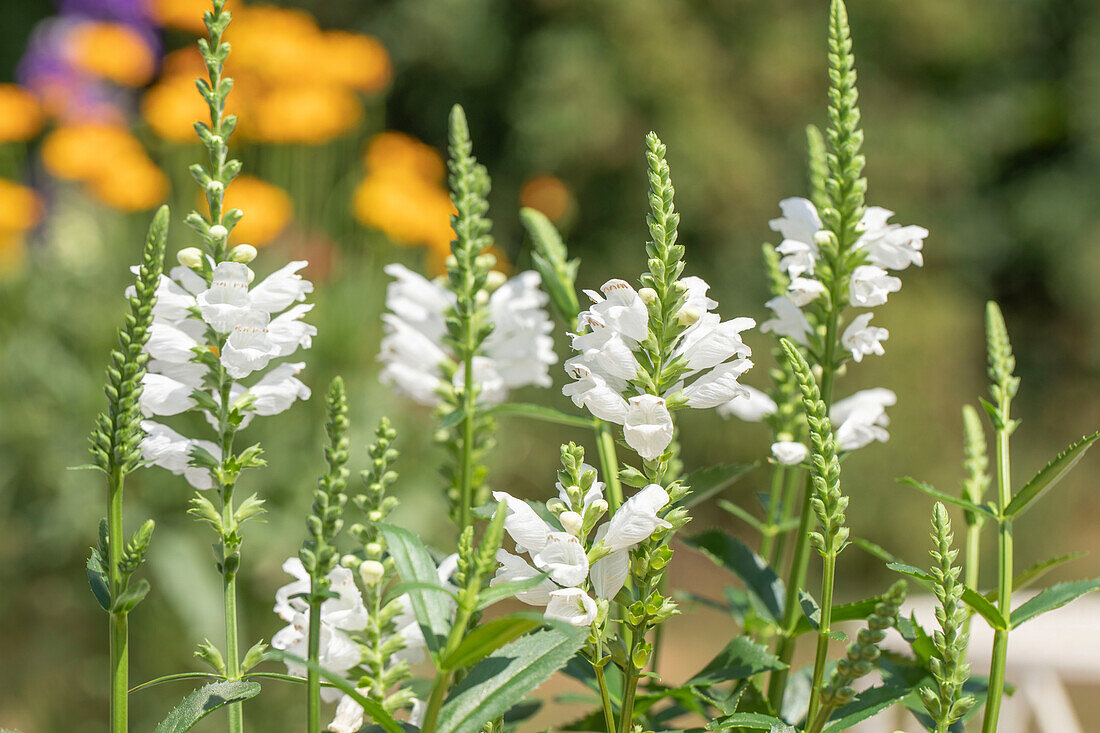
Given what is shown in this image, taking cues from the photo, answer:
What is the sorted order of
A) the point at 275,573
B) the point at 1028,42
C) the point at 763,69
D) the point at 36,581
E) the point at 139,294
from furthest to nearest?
the point at 1028,42, the point at 763,69, the point at 36,581, the point at 275,573, the point at 139,294

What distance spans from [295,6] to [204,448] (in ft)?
15.0

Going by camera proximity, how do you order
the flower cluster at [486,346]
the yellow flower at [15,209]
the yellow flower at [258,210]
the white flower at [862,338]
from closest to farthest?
the white flower at [862,338] < the flower cluster at [486,346] < the yellow flower at [258,210] < the yellow flower at [15,209]

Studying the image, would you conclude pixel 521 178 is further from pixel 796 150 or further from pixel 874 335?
pixel 874 335

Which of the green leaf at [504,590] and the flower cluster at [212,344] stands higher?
the flower cluster at [212,344]

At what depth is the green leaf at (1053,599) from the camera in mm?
476

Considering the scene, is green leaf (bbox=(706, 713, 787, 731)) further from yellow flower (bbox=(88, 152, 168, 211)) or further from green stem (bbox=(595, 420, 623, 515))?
yellow flower (bbox=(88, 152, 168, 211))

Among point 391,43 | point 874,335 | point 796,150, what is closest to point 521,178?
point 391,43

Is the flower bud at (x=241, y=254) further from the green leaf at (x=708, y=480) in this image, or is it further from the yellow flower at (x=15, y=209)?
the yellow flower at (x=15, y=209)

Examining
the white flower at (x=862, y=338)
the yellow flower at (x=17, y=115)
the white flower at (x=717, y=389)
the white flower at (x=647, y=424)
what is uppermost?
the yellow flower at (x=17, y=115)

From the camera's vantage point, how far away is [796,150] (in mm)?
4266

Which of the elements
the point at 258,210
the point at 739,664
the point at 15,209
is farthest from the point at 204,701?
the point at 15,209

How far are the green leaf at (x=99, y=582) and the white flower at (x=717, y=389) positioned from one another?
27 centimetres

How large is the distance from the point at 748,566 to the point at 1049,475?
20 centimetres

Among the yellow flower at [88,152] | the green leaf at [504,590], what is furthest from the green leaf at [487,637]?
the yellow flower at [88,152]
